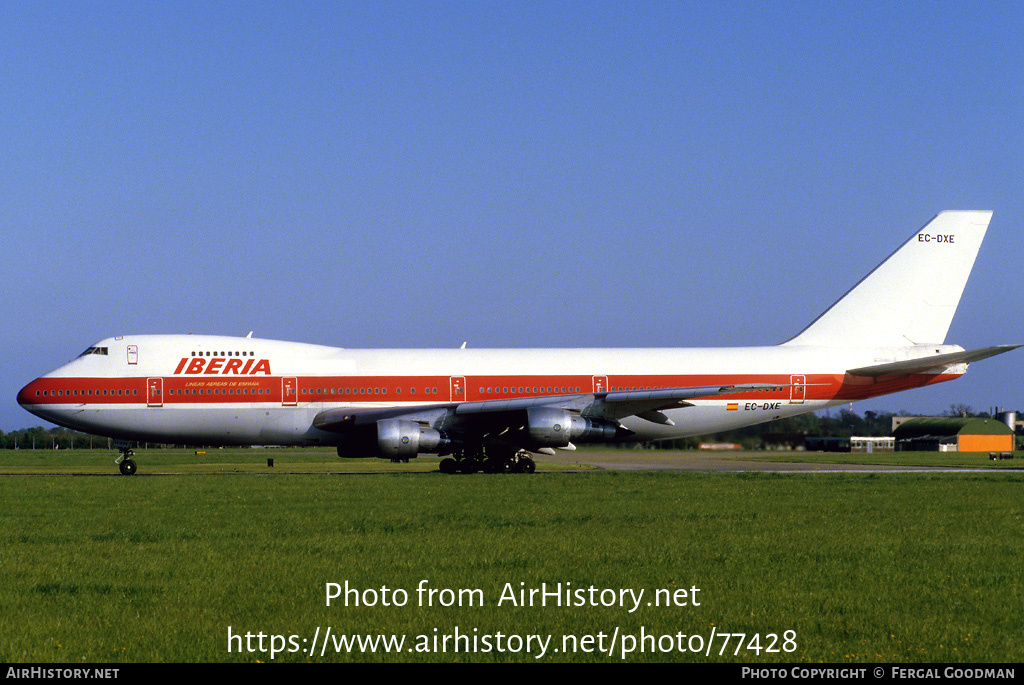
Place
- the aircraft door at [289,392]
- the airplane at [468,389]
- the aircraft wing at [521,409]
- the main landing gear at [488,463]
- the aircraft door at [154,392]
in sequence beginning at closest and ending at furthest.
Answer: the aircraft wing at [521,409]
the airplane at [468,389]
the aircraft door at [154,392]
the main landing gear at [488,463]
the aircraft door at [289,392]

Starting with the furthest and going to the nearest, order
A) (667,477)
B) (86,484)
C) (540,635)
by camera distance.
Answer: (667,477) → (86,484) → (540,635)

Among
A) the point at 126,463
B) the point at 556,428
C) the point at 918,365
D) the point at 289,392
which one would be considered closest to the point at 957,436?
the point at 918,365

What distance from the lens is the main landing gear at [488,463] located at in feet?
109

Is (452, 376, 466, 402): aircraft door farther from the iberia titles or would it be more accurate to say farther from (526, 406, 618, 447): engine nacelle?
the iberia titles

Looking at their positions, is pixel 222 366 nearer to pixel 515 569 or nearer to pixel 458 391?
pixel 458 391

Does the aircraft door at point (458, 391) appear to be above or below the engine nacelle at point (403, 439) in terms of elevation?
above

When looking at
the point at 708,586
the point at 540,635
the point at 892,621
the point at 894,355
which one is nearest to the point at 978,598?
the point at 892,621

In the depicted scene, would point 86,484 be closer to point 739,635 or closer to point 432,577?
point 432,577

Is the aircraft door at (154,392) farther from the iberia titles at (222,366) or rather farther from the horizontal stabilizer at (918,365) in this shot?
the horizontal stabilizer at (918,365)

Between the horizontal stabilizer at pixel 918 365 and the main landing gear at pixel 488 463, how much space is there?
472 inches

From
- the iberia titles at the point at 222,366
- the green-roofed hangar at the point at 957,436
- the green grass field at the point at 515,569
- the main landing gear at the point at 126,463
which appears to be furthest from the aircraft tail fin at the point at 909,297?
the green-roofed hangar at the point at 957,436

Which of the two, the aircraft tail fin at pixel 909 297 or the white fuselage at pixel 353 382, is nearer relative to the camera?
the white fuselage at pixel 353 382

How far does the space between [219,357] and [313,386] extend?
10.5 ft

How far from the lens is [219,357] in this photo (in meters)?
33.6
